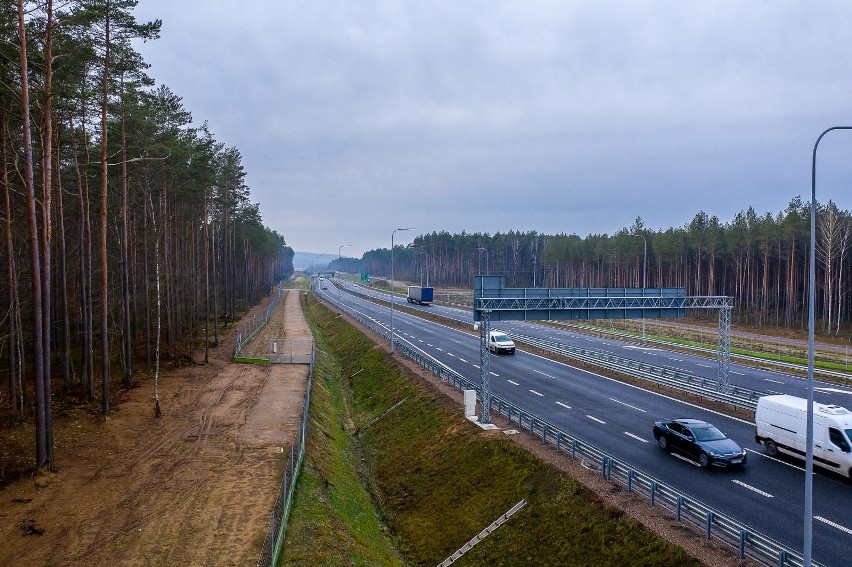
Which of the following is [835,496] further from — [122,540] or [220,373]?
[220,373]

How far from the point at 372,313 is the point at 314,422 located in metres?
62.0

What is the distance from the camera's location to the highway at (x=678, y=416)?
16359 millimetres

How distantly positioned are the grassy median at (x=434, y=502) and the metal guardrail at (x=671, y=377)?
14812mm

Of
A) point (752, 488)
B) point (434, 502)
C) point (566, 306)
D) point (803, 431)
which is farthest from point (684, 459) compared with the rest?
point (566, 306)

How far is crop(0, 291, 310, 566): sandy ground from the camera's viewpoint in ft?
50.4

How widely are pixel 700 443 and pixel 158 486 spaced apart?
2082cm

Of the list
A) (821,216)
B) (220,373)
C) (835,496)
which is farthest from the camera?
(821,216)

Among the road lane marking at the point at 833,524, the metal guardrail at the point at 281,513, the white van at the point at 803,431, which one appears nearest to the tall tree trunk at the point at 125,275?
the metal guardrail at the point at 281,513

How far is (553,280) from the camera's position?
142000 millimetres

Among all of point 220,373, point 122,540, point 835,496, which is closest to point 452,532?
point 122,540

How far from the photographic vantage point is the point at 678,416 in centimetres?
2844

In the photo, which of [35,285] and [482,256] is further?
[482,256]

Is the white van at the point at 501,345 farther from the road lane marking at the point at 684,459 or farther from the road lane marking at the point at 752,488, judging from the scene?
the road lane marking at the point at 752,488

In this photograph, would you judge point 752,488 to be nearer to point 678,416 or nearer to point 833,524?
point 833,524
